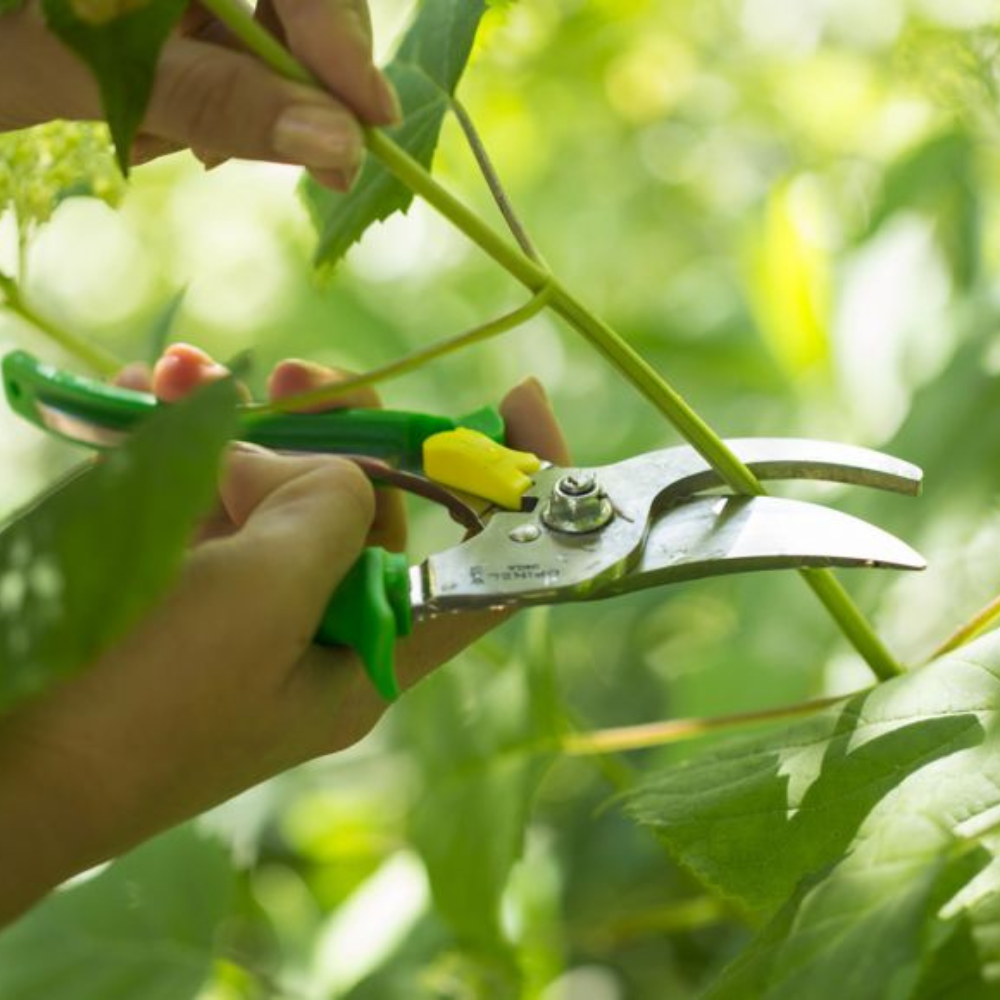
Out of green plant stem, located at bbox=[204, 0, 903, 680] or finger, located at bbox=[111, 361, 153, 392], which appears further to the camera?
finger, located at bbox=[111, 361, 153, 392]

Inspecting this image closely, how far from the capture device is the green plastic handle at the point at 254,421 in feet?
1.65

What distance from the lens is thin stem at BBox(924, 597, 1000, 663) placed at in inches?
19.0

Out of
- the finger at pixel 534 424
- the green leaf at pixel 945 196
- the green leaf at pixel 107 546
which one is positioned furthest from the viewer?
the green leaf at pixel 945 196

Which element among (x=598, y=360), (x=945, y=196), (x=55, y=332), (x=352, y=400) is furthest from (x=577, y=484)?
(x=598, y=360)

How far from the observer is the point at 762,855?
0.43 metres

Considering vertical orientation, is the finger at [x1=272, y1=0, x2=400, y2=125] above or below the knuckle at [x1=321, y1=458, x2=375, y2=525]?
above

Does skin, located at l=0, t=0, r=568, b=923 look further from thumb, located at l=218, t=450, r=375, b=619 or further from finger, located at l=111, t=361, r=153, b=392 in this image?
finger, located at l=111, t=361, r=153, b=392

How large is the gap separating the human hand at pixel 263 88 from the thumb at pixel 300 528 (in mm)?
74

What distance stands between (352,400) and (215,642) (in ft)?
0.69

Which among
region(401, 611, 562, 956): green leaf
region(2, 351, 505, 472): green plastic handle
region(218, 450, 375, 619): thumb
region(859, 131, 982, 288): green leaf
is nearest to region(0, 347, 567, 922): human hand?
region(218, 450, 375, 619): thumb

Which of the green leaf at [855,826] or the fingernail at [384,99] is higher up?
the fingernail at [384,99]

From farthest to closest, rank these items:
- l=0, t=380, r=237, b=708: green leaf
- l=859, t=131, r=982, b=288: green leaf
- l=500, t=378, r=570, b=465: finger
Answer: l=859, t=131, r=982, b=288: green leaf < l=500, t=378, r=570, b=465: finger < l=0, t=380, r=237, b=708: green leaf

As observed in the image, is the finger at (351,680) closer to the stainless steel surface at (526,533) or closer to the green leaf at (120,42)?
the stainless steel surface at (526,533)

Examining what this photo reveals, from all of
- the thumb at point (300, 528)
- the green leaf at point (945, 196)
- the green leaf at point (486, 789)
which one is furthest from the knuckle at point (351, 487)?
the green leaf at point (945, 196)
